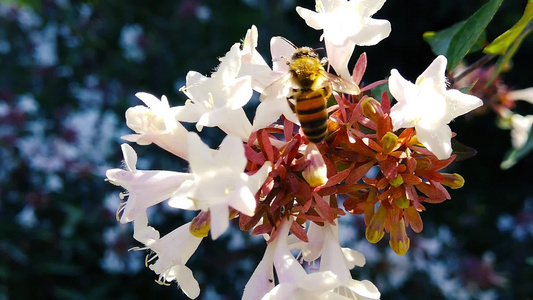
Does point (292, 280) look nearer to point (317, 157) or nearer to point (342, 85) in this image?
point (317, 157)

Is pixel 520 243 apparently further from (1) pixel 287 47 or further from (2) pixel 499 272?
(1) pixel 287 47

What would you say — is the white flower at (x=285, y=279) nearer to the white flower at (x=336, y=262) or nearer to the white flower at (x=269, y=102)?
the white flower at (x=336, y=262)

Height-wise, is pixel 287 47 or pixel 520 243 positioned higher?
pixel 287 47

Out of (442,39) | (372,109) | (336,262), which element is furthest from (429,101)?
(442,39)

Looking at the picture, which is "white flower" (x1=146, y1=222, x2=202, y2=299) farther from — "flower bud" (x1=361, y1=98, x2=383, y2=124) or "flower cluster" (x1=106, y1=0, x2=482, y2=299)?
"flower bud" (x1=361, y1=98, x2=383, y2=124)

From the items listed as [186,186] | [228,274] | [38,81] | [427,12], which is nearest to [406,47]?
[427,12]

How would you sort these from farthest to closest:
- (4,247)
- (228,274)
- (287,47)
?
Result: (228,274)
(4,247)
(287,47)
